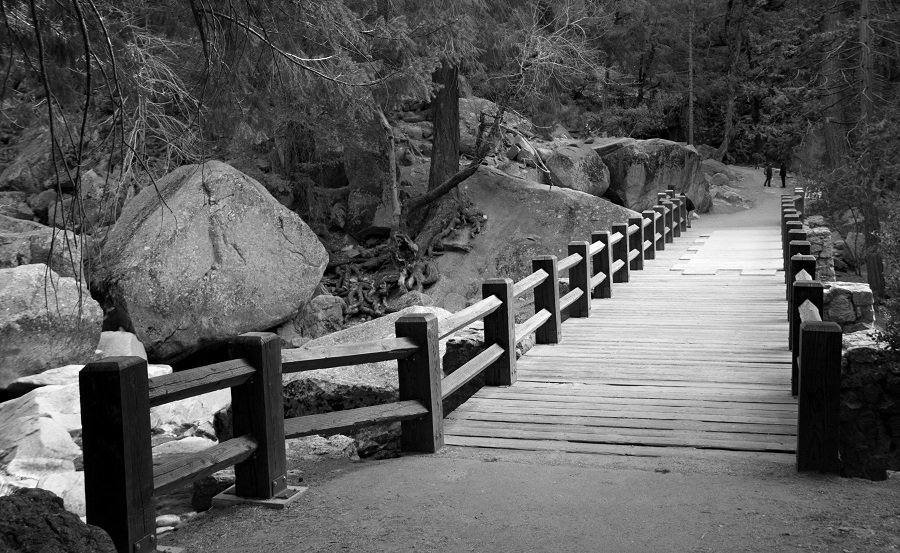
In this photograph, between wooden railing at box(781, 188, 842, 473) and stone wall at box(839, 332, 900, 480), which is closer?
wooden railing at box(781, 188, 842, 473)

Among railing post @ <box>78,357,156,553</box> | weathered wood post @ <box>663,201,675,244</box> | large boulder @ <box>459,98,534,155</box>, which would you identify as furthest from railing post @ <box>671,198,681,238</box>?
railing post @ <box>78,357,156,553</box>

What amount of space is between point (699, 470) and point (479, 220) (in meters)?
17.0

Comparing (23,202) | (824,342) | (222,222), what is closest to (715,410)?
(824,342)

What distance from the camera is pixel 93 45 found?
19.2 ft

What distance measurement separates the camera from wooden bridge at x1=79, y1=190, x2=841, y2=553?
3.48 meters

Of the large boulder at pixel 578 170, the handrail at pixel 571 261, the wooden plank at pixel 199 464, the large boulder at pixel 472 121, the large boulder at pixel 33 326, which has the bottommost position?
the large boulder at pixel 33 326

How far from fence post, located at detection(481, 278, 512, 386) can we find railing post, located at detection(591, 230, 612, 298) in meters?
4.98

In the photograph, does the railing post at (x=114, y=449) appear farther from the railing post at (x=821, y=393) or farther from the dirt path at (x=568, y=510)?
the railing post at (x=821, y=393)

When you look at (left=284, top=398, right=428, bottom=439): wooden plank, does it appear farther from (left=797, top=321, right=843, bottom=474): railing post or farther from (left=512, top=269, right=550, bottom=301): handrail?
(left=512, top=269, right=550, bottom=301): handrail

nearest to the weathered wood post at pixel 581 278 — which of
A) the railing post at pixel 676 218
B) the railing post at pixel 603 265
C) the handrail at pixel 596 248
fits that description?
the handrail at pixel 596 248

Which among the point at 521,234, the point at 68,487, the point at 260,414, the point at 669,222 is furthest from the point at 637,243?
the point at 260,414

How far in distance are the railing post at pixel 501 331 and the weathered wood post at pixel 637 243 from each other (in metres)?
8.06

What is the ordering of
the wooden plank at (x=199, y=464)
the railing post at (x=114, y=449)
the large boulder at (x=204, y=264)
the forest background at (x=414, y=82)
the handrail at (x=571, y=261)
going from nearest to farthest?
the railing post at (x=114, y=449), the wooden plank at (x=199, y=464), the forest background at (x=414, y=82), the handrail at (x=571, y=261), the large boulder at (x=204, y=264)

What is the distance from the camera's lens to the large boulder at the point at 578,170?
25641 millimetres
